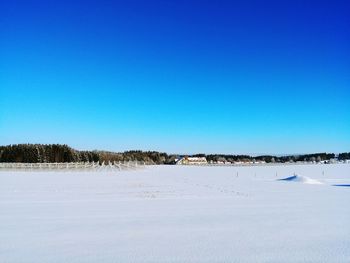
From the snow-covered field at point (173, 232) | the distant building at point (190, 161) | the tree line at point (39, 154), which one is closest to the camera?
the snow-covered field at point (173, 232)

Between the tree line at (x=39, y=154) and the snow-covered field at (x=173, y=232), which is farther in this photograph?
the tree line at (x=39, y=154)

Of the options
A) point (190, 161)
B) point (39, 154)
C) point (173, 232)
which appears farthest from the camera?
point (190, 161)

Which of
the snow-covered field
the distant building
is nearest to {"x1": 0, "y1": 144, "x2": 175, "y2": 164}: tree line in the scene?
the distant building

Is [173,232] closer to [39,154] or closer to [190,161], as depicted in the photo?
[39,154]

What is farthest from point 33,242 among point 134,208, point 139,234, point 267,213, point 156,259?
point 267,213

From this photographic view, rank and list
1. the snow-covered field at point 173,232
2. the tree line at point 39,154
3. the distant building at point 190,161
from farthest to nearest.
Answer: the distant building at point 190,161, the tree line at point 39,154, the snow-covered field at point 173,232

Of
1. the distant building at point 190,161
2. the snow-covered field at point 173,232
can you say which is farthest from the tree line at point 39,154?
the snow-covered field at point 173,232

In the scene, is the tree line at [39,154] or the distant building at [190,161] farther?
the distant building at [190,161]

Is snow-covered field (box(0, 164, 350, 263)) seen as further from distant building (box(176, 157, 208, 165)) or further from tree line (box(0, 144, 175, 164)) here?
distant building (box(176, 157, 208, 165))

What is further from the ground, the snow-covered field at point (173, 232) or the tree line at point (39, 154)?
the tree line at point (39, 154)

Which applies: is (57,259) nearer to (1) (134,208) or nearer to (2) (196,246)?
(2) (196,246)

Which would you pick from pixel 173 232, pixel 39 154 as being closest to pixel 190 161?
pixel 39 154

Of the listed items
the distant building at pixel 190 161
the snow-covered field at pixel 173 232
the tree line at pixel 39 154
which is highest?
the tree line at pixel 39 154

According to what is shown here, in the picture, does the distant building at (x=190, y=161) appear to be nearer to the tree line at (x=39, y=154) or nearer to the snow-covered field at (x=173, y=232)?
the tree line at (x=39, y=154)
